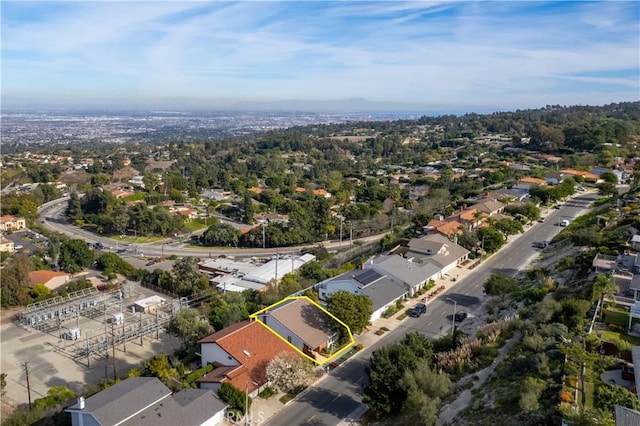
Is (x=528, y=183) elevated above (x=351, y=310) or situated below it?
above

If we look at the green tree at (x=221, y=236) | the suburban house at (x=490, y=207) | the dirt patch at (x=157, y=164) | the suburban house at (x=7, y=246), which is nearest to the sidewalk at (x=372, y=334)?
the suburban house at (x=490, y=207)

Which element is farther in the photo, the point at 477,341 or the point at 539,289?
the point at 539,289

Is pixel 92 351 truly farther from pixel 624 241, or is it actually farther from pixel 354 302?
pixel 624 241

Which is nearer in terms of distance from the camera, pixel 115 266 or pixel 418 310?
pixel 418 310

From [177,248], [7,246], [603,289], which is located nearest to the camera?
[603,289]

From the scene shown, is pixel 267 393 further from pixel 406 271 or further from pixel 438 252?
pixel 438 252

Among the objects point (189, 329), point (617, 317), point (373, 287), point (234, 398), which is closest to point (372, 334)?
point (373, 287)

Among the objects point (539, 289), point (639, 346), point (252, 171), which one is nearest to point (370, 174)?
point (252, 171)

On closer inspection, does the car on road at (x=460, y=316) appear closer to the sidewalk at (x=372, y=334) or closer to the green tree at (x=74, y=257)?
A: the sidewalk at (x=372, y=334)
